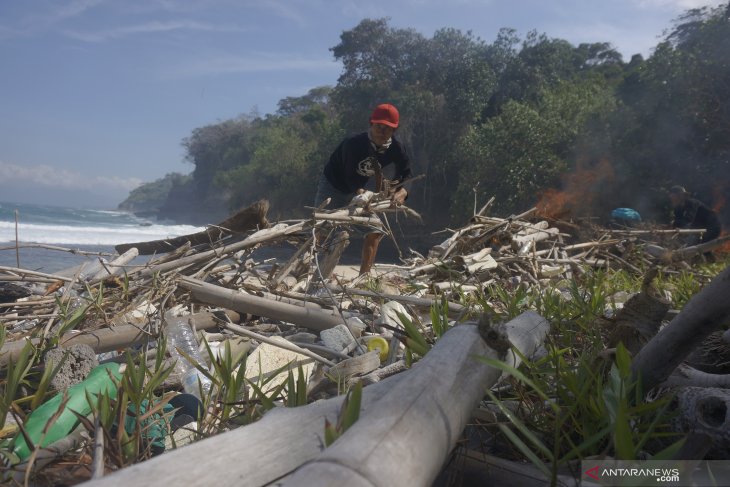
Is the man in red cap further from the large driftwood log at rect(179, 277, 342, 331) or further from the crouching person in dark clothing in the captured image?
the crouching person in dark clothing

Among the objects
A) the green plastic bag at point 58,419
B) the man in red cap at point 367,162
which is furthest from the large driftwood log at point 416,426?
the man in red cap at point 367,162

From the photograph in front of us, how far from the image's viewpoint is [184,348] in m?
2.57

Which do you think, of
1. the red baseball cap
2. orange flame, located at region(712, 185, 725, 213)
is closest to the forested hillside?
orange flame, located at region(712, 185, 725, 213)

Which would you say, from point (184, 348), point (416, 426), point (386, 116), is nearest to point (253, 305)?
point (184, 348)

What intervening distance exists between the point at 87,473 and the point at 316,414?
0.66 meters

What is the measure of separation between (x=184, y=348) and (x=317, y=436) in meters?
1.75

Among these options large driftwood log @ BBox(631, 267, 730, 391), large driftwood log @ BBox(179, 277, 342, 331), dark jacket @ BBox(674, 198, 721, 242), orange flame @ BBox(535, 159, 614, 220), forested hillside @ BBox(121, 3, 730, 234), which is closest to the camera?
large driftwood log @ BBox(631, 267, 730, 391)

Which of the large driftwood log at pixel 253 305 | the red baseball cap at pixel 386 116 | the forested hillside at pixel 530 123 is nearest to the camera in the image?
the large driftwood log at pixel 253 305

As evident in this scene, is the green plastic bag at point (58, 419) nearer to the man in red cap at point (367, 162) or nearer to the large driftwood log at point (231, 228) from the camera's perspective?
the large driftwood log at point (231, 228)

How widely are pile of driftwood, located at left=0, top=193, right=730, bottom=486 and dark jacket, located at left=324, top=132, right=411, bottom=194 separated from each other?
3.17 ft

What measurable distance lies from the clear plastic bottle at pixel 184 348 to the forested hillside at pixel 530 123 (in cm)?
615

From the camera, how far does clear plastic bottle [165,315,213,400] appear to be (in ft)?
7.28
